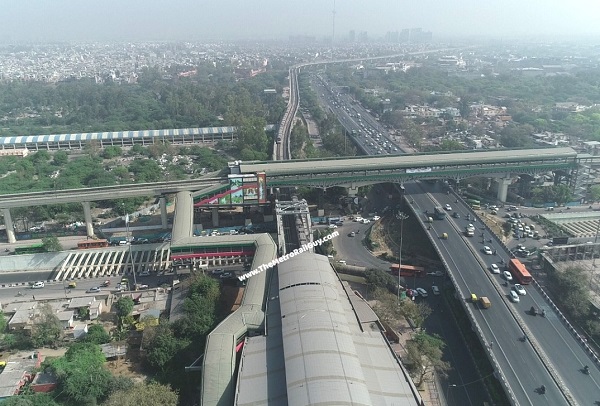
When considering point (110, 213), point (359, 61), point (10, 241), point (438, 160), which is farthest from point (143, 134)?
point (359, 61)

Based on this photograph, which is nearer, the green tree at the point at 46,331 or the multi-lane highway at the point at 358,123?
the green tree at the point at 46,331

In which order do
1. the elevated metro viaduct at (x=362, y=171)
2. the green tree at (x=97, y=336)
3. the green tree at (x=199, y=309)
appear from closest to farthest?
1. the green tree at (x=199, y=309)
2. the green tree at (x=97, y=336)
3. the elevated metro viaduct at (x=362, y=171)

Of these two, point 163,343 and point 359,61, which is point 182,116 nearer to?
point 163,343

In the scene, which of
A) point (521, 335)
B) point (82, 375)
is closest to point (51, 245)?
point (82, 375)

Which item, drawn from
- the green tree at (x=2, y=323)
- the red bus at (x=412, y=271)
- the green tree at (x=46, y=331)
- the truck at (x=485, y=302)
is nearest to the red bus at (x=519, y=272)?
the truck at (x=485, y=302)

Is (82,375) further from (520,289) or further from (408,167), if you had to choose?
(408,167)

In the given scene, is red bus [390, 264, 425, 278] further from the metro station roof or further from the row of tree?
the row of tree

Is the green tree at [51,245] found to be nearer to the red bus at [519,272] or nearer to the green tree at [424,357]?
the green tree at [424,357]

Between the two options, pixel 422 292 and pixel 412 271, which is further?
pixel 412 271
